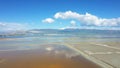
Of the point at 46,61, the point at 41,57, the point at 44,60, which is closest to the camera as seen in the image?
the point at 46,61

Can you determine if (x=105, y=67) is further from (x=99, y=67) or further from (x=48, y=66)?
(x=48, y=66)

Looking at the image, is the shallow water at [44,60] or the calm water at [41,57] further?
the calm water at [41,57]

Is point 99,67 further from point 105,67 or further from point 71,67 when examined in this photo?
point 71,67

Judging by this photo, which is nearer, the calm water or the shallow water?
the shallow water

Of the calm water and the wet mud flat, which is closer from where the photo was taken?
the wet mud flat

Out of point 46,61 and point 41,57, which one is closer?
point 46,61

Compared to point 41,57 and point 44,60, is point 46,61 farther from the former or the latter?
point 41,57

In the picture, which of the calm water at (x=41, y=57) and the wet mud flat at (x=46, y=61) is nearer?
the wet mud flat at (x=46, y=61)

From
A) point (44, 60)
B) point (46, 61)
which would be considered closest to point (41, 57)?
point (44, 60)

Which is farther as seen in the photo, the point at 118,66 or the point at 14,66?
the point at 14,66

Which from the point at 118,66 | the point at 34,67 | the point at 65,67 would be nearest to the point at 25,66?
the point at 34,67

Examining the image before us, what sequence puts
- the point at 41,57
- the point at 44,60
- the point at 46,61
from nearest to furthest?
the point at 46,61
the point at 44,60
the point at 41,57
